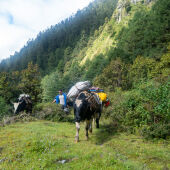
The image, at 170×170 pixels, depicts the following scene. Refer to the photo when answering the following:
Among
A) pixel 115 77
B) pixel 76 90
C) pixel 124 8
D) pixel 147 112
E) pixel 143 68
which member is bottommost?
pixel 147 112

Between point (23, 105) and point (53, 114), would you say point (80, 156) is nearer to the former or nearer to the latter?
point (53, 114)

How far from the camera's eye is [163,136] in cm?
662

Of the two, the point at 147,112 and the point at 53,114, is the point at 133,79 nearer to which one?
the point at 53,114

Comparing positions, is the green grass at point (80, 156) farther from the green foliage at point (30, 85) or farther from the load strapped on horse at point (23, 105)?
the green foliage at point (30, 85)

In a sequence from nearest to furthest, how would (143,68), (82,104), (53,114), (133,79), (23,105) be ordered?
(82,104) < (53,114) < (23,105) < (143,68) < (133,79)

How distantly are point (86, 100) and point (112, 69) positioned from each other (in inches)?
1116

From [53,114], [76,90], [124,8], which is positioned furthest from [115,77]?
[124,8]

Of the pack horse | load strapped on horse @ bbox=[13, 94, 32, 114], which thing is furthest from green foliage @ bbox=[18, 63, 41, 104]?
the pack horse

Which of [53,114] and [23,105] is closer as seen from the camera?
[53,114]

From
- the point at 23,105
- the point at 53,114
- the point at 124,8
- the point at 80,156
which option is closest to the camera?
the point at 80,156

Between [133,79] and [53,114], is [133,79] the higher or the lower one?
the higher one

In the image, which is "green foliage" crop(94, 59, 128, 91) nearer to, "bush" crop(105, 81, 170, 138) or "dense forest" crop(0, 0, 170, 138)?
"dense forest" crop(0, 0, 170, 138)

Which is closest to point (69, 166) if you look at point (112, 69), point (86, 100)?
point (86, 100)

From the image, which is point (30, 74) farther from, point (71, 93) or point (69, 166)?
point (69, 166)
